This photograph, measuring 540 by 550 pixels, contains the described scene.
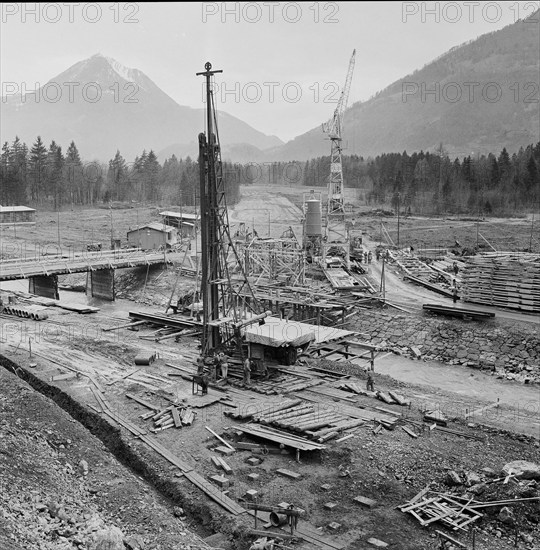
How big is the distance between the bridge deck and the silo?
12546 millimetres

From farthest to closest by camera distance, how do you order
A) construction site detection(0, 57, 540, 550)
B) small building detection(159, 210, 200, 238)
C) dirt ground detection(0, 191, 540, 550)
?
1. small building detection(159, 210, 200, 238)
2. construction site detection(0, 57, 540, 550)
3. dirt ground detection(0, 191, 540, 550)

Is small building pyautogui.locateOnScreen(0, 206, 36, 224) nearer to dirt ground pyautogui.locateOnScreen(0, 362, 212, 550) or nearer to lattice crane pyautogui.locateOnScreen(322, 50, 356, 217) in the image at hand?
lattice crane pyautogui.locateOnScreen(322, 50, 356, 217)

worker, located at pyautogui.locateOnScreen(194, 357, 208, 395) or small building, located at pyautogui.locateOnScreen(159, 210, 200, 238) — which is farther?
small building, located at pyautogui.locateOnScreen(159, 210, 200, 238)

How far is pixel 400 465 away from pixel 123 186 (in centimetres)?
8846

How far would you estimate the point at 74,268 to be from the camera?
4438 centimetres

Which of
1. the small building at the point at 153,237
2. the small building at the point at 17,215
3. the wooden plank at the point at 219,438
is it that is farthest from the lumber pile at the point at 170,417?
the small building at the point at 17,215

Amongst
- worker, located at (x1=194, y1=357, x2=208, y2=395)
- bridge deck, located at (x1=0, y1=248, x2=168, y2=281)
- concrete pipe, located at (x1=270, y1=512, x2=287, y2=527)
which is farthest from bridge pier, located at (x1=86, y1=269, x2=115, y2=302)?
concrete pipe, located at (x1=270, y1=512, x2=287, y2=527)

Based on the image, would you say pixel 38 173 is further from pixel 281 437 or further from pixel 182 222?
pixel 281 437

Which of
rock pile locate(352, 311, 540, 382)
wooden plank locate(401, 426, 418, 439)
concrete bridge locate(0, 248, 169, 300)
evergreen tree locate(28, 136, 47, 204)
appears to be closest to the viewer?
wooden plank locate(401, 426, 418, 439)

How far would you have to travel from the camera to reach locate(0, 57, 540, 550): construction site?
1203 centimetres

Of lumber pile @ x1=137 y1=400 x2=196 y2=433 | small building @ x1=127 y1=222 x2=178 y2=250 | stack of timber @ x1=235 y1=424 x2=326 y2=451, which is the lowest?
lumber pile @ x1=137 y1=400 x2=196 y2=433

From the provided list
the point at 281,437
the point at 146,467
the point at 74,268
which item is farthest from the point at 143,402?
the point at 74,268

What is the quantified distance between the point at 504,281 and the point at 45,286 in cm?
3182

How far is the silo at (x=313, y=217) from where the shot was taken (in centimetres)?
4734
